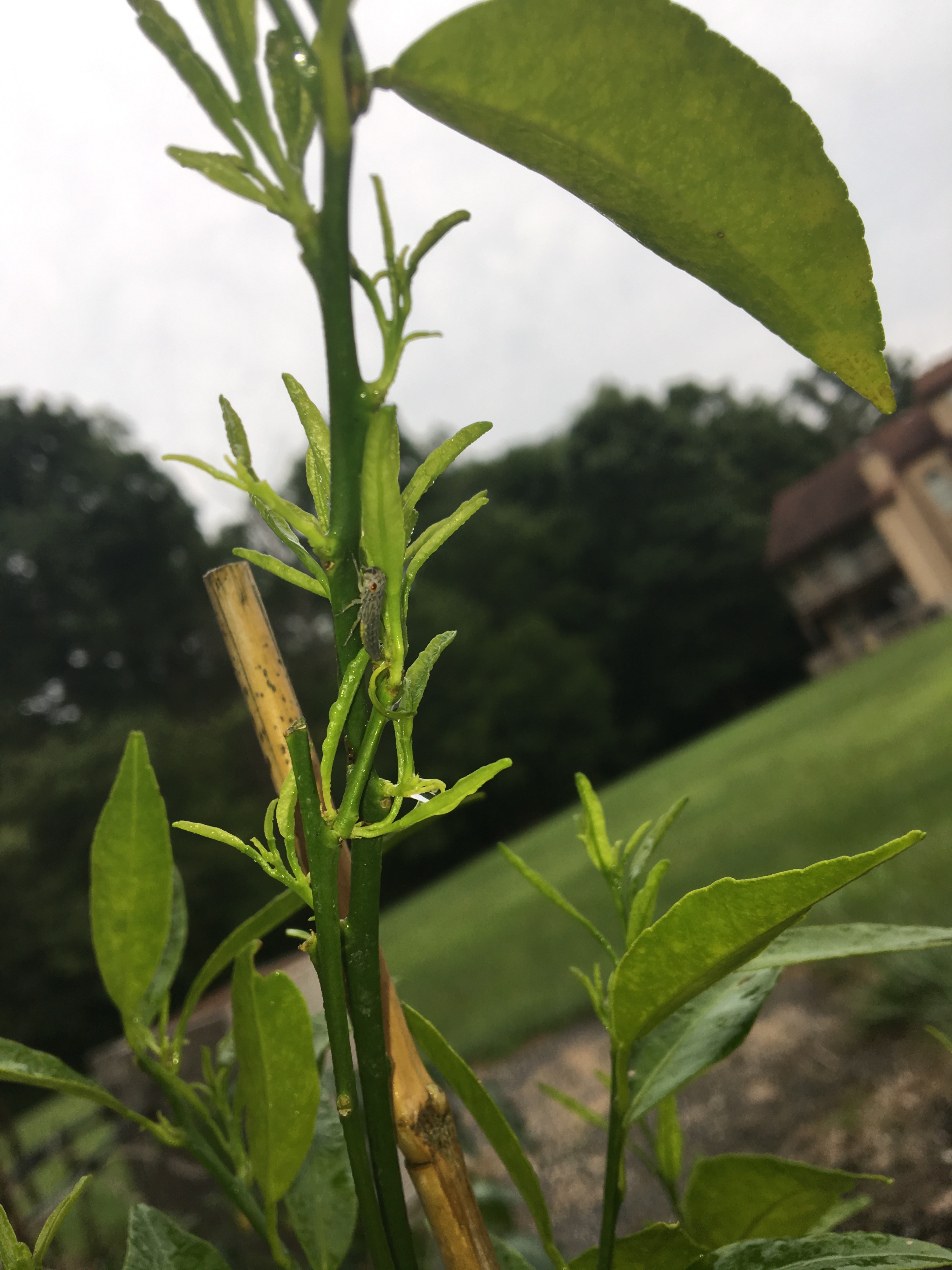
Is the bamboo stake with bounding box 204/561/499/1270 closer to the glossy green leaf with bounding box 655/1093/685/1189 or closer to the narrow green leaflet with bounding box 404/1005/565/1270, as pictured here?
the narrow green leaflet with bounding box 404/1005/565/1270

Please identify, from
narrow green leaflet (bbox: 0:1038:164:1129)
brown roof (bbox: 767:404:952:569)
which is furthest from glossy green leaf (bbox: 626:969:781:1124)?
brown roof (bbox: 767:404:952:569)

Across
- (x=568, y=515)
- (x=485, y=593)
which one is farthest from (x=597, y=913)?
(x=568, y=515)

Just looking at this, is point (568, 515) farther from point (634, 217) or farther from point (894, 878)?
point (634, 217)

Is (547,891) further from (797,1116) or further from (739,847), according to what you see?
A: (739,847)

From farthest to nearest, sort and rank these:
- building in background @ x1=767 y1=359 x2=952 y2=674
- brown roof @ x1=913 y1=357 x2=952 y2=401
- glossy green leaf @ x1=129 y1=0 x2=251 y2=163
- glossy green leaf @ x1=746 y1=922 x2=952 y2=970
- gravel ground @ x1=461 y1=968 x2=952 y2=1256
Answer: building in background @ x1=767 y1=359 x2=952 y2=674
brown roof @ x1=913 y1=357 x2=952 y2=401
gravel ground @ x1=461 y1=968 x2=952 y2=1256
glossy green leaf @ x1=746 y1=922 x2=952 y2=970
glossy green leaf @ x1=129 y1=0 x2=251 y2=163

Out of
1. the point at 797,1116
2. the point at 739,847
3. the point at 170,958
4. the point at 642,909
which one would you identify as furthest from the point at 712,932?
the point at 739,847

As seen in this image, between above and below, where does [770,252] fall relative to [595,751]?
above
